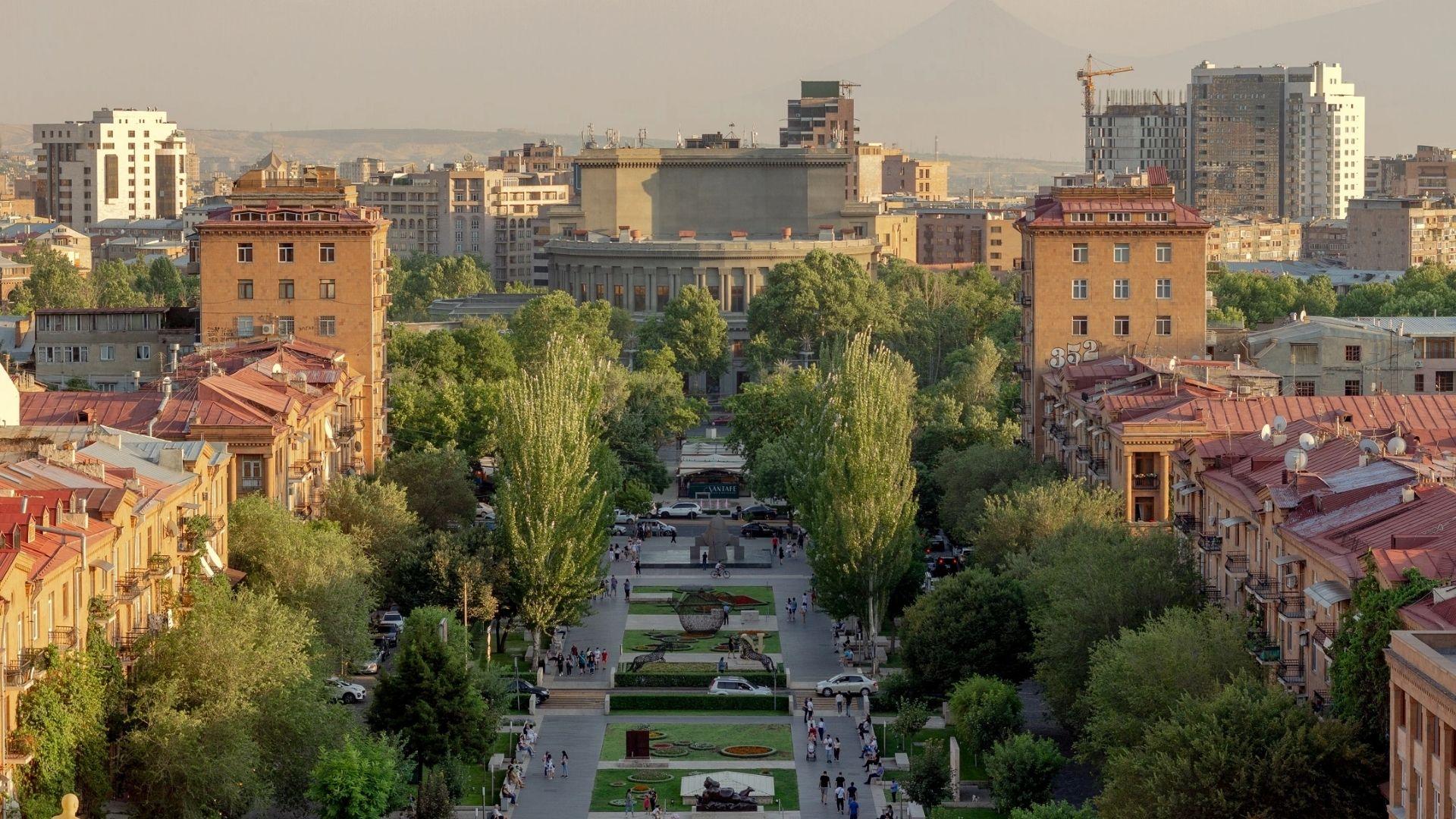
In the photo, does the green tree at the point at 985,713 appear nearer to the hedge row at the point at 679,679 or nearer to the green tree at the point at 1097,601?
the green tree at the point at 1097,601

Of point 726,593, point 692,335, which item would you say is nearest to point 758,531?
point 726,593

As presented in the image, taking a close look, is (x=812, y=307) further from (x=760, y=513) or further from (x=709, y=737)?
(x=709, y=737)

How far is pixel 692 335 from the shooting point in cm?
18388

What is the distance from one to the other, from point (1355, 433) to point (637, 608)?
31.4 metres

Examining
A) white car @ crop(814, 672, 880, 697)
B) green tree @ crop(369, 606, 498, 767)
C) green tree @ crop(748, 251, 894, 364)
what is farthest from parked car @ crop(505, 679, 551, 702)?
green tree @ crop(748, 251, 894, 364)

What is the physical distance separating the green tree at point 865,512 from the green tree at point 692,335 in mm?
92392

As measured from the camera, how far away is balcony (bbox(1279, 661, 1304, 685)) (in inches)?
2475

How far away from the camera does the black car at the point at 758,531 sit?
122 metres

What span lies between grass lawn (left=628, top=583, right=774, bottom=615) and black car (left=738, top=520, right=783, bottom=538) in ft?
47.6

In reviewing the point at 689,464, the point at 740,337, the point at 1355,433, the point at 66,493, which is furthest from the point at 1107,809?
the point at 740,337

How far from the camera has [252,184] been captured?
113500 mm

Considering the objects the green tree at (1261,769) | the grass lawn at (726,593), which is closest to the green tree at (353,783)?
the green tree at (1261,769)

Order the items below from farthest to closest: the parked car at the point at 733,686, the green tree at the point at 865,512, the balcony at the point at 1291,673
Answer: the green tree at the point at 865,512
the parked car at the point at 733,686
the balcony at the point at 1291,673

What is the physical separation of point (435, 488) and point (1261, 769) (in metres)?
56.3
